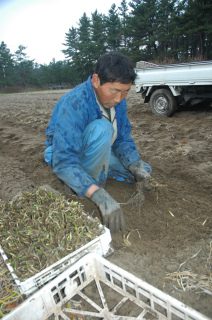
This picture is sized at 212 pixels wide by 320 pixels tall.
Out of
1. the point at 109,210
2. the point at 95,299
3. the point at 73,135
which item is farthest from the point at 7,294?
the point at 73,135

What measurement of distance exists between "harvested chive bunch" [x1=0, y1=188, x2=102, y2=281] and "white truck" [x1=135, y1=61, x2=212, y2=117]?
12.0 feet

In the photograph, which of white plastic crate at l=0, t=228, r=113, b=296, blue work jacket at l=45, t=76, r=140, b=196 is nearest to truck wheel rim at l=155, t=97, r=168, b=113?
blue work jacket at l=45, t=76, r=140, b=196

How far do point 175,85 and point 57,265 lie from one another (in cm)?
491

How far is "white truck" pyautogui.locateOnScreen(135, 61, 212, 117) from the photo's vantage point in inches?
187

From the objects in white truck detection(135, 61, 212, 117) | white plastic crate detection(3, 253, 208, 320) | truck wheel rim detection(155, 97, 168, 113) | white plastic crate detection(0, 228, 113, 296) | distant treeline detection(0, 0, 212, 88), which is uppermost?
distant treeline detection(0, 0, 212, 88)

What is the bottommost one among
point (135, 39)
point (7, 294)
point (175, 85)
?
point (7, 294)

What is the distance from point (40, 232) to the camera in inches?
58.1

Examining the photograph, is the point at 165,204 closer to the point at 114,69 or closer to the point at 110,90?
the point at 110,90

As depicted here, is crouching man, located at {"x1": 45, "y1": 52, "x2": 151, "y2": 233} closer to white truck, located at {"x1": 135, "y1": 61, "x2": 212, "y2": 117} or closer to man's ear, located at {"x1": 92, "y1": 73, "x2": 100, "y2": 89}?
man's ear, located at {"x1": 92, "y1": 73, "x2": 100, "y2": 89}

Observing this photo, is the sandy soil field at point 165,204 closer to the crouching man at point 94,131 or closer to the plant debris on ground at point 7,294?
the crouching man at point 94,131

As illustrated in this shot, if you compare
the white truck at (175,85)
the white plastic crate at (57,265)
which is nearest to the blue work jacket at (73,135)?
the white plastic crate at (57,265)

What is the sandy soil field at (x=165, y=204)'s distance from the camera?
4.69 ft

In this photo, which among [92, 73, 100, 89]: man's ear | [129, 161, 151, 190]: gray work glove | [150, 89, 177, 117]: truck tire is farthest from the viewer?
[150, 89, 177, 117]: truck tire

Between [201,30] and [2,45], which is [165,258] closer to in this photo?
[201,30]
